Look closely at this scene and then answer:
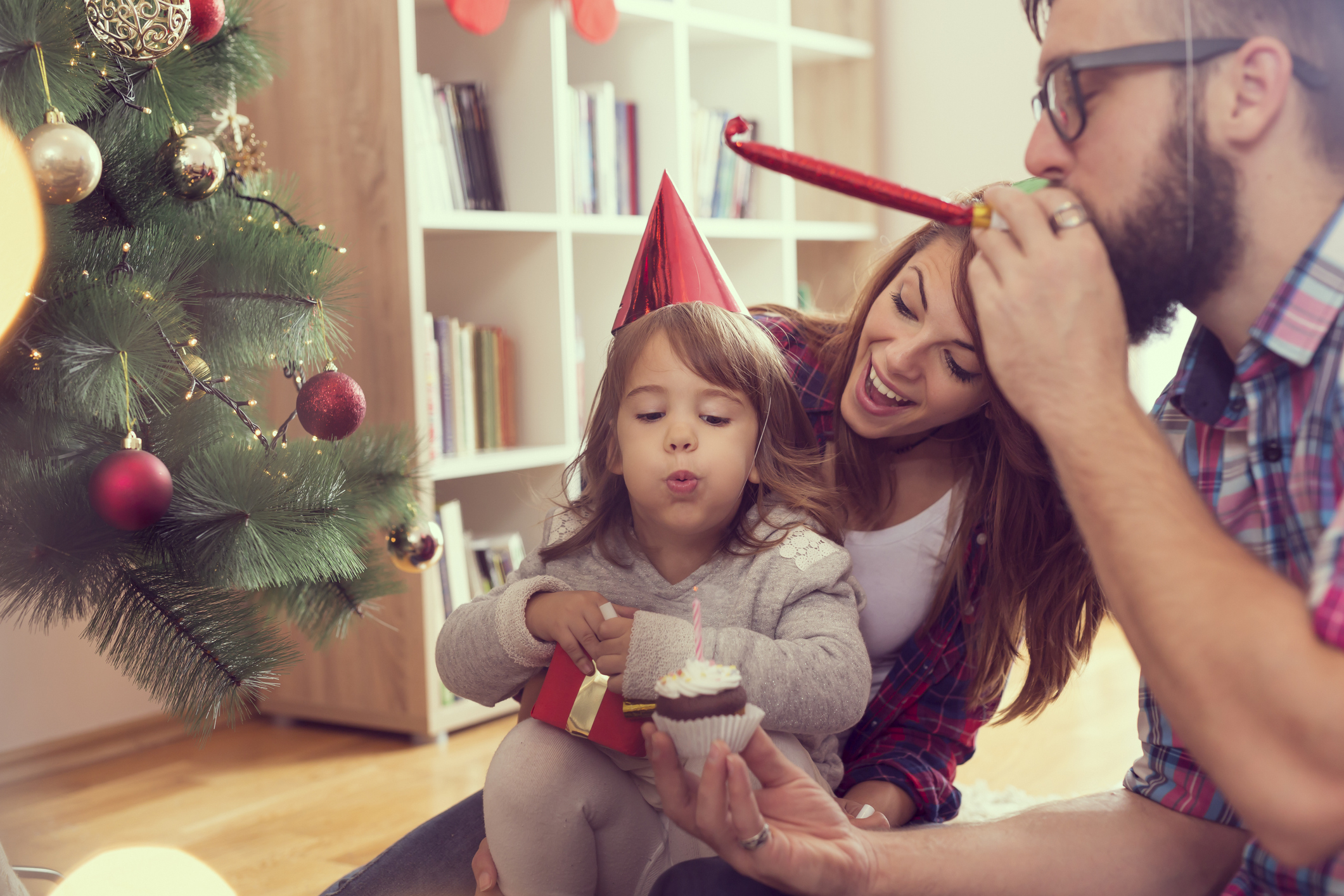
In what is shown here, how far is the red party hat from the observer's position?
1275 millimetres

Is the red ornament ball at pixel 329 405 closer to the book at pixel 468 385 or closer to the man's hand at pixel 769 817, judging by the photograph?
the man's hand at pixel 769 817

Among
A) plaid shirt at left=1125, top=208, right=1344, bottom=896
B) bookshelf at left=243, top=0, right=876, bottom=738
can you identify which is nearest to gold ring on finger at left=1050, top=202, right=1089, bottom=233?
plaid shirt at left=1125, top=208, right=1344, bottom=896

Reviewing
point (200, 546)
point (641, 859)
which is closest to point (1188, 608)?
point (641, 859)

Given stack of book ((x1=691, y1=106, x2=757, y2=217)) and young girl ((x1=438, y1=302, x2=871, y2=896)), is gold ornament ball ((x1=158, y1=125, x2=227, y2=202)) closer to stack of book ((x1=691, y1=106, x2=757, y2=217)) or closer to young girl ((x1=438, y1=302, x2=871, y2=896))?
young girl ((x1=438, y1=302, x2=871, y2=896))

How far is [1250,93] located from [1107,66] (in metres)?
0.10

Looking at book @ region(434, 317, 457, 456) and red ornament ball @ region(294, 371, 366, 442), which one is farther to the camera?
book @ region(434, 317, 457, 456)

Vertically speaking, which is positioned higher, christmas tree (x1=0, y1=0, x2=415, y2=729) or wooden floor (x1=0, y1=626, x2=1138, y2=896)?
christmas tree (x1=0, y1=0, x2=415, y2=729)

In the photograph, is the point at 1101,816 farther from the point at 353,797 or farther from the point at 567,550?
the point at 353,797

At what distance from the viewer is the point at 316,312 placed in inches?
59.3

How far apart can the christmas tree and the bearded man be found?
2.42 ft

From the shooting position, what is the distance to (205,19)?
138 cm

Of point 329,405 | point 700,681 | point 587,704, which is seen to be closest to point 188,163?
point 329,405

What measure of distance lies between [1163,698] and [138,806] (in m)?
1.77

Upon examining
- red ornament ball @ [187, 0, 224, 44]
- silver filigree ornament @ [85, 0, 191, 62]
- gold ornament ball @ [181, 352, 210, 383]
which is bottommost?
gold ornament ball @ [181, 352, 210, 383]
